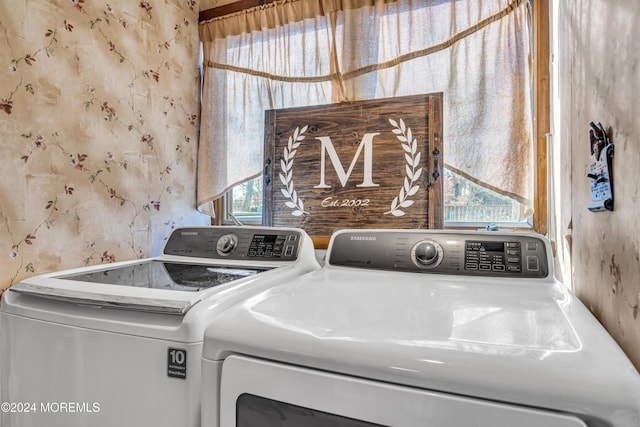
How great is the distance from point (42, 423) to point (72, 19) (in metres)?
1.46

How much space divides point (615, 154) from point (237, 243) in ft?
3.87

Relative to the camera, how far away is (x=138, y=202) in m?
1.77

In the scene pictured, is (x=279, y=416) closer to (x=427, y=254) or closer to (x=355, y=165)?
(x=427, y=254)

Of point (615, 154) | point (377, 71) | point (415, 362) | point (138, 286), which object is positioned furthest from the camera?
point (377, 71)

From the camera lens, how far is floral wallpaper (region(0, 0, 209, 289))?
1.31m

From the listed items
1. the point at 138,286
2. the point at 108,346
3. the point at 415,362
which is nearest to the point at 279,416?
the point at 415,362

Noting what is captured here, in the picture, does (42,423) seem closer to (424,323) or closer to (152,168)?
(424,323)

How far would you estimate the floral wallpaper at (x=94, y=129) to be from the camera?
131cm

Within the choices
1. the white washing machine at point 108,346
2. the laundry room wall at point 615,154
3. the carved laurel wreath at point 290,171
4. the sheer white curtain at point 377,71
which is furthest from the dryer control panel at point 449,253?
the carved laurel wreath at point 290,171

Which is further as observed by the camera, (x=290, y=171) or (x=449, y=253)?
(x=290, y=171)

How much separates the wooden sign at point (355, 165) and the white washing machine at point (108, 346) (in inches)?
29.6

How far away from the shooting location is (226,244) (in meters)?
1.45

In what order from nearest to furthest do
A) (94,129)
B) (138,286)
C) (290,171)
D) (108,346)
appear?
1. (108,346)
2. (138,286)
3. (94,129)
4. (290,171)

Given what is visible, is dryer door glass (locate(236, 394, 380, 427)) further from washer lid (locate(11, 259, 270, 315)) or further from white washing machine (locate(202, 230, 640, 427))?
washer lid (locate(11, 259, 270, 315))
